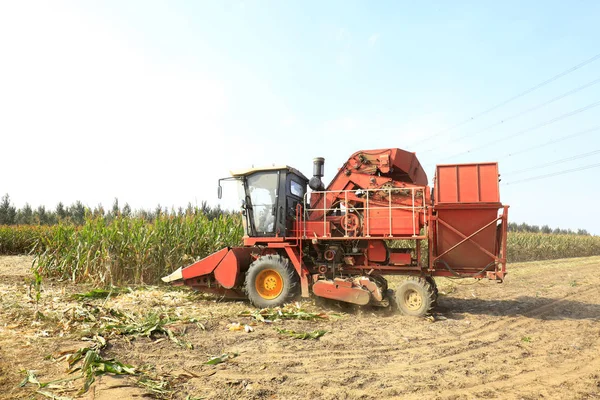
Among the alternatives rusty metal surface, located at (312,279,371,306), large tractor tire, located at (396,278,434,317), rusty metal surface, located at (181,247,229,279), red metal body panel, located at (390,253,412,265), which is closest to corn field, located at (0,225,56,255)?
rusty metal surface, located at (181,247,229,279)

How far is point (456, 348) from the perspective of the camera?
16.7 feet

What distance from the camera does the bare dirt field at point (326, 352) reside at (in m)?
3.55

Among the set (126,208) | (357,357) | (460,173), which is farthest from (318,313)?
(126,208)

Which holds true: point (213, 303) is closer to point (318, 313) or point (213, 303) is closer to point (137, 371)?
point (318, 313)

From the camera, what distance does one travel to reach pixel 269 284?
311 inches

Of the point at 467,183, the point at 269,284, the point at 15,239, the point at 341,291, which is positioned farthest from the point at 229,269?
the point at 15,239

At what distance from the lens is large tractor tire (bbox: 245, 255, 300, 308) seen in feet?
25.2

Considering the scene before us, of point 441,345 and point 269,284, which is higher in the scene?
point 269,284

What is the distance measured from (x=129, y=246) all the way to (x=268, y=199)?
4.14 m

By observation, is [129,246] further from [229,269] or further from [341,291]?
[341,291]

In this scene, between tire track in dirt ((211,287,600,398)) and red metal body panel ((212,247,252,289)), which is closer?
tire track in dirt ((211,287,600,398))

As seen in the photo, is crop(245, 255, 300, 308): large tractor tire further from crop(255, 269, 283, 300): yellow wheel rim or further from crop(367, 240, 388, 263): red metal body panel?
crop(367, 240, 388, 263): red metal body panel

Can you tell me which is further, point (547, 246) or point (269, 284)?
point (547, 246)

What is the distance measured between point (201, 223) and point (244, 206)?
9.17 feet
